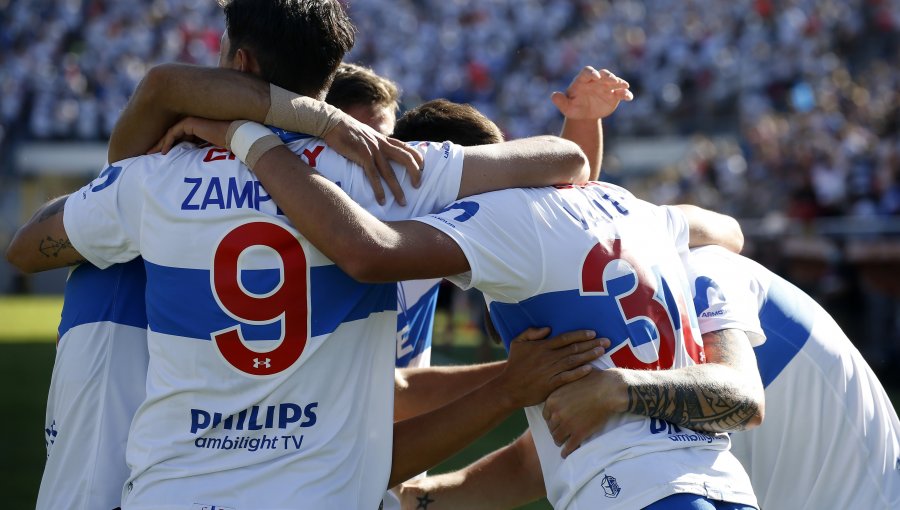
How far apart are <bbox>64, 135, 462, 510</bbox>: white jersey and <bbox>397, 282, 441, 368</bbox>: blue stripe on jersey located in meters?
1.16

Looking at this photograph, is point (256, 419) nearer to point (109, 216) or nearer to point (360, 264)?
point (360, 264)

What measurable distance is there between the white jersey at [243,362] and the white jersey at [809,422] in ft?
3.67

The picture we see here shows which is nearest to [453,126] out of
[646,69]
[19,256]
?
[19,256]

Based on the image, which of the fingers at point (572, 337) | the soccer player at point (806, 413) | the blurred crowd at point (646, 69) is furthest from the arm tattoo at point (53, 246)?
the blurred crowd at point (646, 69)

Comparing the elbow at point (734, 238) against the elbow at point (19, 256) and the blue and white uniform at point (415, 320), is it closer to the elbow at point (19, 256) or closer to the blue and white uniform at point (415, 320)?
the blue and white uniform at point (415, 320)

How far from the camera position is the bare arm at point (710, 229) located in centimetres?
333

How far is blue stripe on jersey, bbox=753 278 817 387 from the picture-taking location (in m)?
3.26

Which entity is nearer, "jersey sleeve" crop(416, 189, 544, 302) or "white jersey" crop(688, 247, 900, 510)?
"jersey sleeve" crop(416, 189, 544, 302)

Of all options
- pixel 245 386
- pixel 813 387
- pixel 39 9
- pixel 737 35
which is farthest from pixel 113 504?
pixel 39 9

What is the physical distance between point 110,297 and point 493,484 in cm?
138

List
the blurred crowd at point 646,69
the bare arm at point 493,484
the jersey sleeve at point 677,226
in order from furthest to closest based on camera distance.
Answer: the blurred crowd at point 646,69 → the bare arm at point 493,484 → the jersey sleeve at point 677,226

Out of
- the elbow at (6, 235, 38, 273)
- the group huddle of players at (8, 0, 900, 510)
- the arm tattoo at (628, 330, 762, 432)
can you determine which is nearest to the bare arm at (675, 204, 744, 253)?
the group huddle of players at (8, 0, 900, 510)

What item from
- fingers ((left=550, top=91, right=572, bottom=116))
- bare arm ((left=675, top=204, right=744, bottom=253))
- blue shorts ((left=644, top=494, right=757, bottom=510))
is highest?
fingers ((left=550, top=91, right=572, bottom=116))

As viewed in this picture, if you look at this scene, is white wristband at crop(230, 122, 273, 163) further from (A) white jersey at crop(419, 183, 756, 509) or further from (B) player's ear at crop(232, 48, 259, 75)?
(A) white jersey at crop(419, 183, 756, 509)
